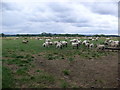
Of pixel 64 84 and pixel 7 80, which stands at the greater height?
pixel 7 80

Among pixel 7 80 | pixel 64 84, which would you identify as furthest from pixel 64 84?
pixel 7 80

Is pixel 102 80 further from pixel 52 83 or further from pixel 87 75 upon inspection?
pixel 52 83

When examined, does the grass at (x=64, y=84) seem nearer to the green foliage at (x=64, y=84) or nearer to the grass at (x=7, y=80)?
the green foliage at (x=64, y=84)

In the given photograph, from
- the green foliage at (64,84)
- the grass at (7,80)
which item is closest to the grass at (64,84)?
the green foliage at (64,84)

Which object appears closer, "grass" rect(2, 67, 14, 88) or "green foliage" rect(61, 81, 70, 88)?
"grass" rect(2, 67, 14, 88)

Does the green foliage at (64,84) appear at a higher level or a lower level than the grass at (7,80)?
lower

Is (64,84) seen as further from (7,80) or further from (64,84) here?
(7,80)

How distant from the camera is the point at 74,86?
841 centimetres

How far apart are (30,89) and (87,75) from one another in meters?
3.92

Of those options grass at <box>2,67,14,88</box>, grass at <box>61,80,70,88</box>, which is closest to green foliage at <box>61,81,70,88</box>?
grass at <box>61,80,70,88</box>

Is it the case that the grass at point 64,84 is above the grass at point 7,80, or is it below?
below

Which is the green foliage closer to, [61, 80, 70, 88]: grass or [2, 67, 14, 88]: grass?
[61, 80, 70, 88]: grass

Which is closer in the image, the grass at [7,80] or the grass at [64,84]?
the grass at [7,80]

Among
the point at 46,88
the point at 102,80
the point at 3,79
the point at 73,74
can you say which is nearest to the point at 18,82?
the point at 3,79
